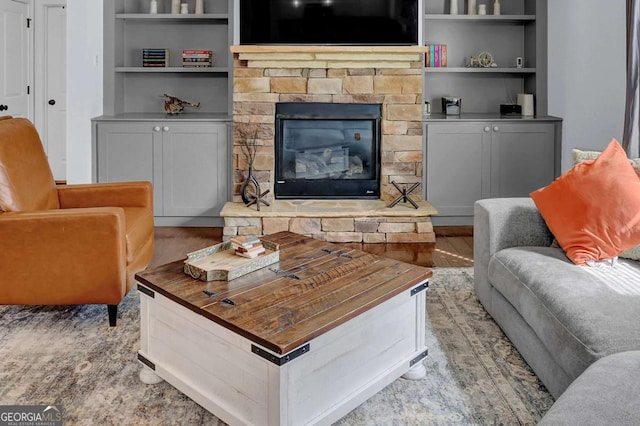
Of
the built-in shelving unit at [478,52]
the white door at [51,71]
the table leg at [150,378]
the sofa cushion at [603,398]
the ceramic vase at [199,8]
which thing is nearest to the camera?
the sofa cushion at [603,398]

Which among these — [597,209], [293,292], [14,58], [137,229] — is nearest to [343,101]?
[137,229]

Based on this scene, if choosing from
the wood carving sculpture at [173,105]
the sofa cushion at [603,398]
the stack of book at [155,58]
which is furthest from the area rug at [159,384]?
the stack of book at [155,58]

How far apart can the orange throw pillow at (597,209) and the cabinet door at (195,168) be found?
10.2 ft

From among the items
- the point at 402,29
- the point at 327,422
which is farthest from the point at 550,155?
the point at 327,422

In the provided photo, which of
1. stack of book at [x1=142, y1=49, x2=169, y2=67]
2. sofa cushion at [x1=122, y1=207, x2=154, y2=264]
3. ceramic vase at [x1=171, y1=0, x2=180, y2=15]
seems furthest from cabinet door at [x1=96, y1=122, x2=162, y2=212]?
sofa cushion at [x1=122, y1=207, x2=154, y2=264]

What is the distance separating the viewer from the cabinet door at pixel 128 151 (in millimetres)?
5371

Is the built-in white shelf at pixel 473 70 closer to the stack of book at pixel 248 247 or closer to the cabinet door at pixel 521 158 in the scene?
the cabinet door at pixel 521 158

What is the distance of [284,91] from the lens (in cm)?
524

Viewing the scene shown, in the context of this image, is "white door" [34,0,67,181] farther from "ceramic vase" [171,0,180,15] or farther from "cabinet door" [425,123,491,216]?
"cabinet door" [425,123,491,216]

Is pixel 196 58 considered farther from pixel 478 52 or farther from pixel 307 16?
pixel 478 52

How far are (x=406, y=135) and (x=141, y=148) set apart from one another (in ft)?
7.32

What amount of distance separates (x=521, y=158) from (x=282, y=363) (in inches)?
163

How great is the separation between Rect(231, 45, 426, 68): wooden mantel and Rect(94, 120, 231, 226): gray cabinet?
2.09 feet

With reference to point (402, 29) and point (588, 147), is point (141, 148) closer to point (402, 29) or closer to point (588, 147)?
point (402, 29)
